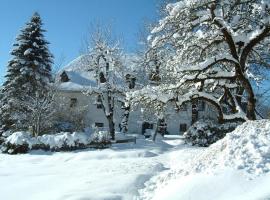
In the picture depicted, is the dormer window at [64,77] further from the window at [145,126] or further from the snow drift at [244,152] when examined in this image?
the snow drift at [244,152]

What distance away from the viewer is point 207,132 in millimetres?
24547

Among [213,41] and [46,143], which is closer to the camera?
[213,41]

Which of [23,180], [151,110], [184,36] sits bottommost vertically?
[23,180]

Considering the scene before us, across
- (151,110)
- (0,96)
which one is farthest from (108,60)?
(151,110)

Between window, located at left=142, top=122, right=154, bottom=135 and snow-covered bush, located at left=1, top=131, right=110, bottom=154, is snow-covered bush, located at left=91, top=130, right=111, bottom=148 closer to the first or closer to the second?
snow-covered bush, located at left=1, top=131, right=110, bottom=154

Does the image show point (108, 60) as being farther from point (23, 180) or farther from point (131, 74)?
point (23, 180)

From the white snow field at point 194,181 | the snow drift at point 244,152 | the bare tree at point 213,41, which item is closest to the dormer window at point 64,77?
the bare tree at point 213,41

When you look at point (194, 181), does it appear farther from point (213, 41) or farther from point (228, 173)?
point (213, 41)

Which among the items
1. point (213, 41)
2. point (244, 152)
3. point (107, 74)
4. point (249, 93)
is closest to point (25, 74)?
point (107, 74)

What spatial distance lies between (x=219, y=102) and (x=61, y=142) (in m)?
8.76

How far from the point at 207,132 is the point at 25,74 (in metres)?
21.0

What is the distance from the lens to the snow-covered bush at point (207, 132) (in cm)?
2419

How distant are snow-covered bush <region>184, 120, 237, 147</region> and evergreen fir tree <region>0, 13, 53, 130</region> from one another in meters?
16.5

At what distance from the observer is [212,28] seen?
1939 cm
